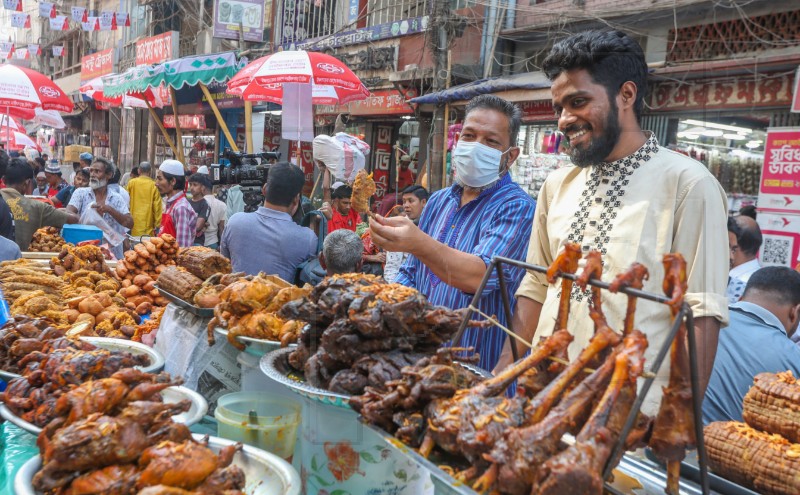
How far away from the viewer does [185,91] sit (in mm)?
14055

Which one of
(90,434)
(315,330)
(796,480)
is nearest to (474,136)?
(315,330)

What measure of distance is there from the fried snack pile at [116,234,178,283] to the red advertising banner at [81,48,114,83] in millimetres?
18063

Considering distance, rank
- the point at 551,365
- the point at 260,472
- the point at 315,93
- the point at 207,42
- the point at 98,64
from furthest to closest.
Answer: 1. the point at 98,64
2. the point at 207,42
3. the point at 315,93
4. the point at 260,472
5. the point at 551,365

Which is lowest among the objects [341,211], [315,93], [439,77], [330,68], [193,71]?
[341,211]

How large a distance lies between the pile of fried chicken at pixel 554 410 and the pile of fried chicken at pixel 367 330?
0.16 metres

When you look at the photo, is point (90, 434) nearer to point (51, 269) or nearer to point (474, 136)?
point (474, 136)

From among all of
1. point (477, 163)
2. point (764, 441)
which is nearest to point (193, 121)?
point (477, 163)

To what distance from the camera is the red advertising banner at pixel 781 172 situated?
5.18m

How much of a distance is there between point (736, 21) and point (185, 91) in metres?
11.5

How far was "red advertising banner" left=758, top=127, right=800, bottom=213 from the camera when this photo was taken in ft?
17.0

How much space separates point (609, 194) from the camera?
1.85m

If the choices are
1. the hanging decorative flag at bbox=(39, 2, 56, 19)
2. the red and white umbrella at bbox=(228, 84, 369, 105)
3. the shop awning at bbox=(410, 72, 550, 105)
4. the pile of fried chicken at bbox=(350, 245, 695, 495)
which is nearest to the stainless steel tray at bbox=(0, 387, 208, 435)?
the pile of fried chicken at bbox=(350, 245, 695, 495)

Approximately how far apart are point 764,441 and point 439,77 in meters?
7.98

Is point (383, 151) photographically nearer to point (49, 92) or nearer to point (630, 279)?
point (49, 92)
